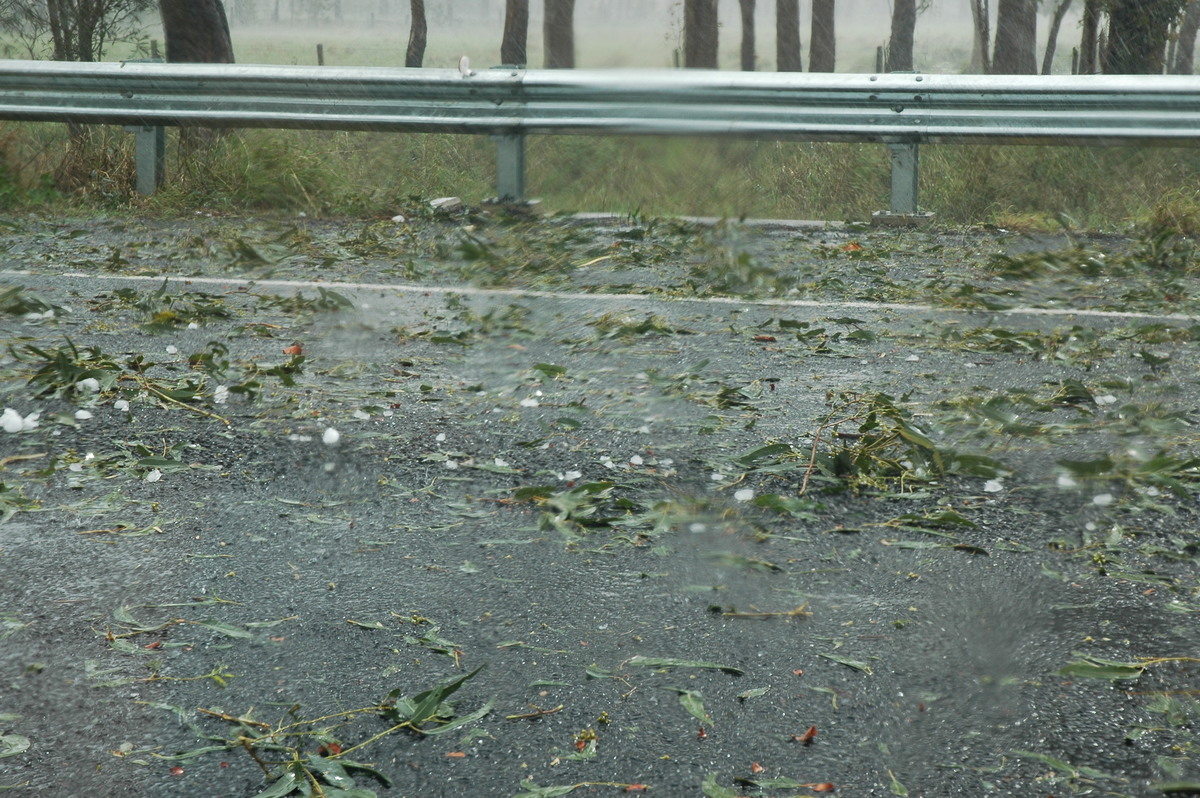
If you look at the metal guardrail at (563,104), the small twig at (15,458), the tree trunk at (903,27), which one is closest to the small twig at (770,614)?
the small twig at (15,458)

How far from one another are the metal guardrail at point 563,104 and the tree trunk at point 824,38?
30.9ft

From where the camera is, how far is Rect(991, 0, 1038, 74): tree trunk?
55.5 feet

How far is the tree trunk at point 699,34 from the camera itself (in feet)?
12.2

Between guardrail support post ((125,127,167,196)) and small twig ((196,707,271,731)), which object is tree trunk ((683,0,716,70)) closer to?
small twig ((196,707,271,731))

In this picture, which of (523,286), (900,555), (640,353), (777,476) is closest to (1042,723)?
(900,555)

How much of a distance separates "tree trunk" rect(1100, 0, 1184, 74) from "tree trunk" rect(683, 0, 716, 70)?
928 cm

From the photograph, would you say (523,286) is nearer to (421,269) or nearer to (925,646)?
(421,269)

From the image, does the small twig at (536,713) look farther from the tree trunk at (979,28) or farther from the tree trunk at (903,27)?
the tree trunk at (903,27)

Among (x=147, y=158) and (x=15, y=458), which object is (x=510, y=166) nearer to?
(x=147, y=158)

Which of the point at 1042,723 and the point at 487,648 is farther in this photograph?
the point at 487,648

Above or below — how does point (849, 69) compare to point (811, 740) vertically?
above

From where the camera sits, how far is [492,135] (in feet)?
24.6

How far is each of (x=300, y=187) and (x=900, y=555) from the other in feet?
20.5

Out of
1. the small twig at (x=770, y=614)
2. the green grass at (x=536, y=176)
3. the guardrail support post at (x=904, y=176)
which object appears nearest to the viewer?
the small twig at (x=770, y=614)
